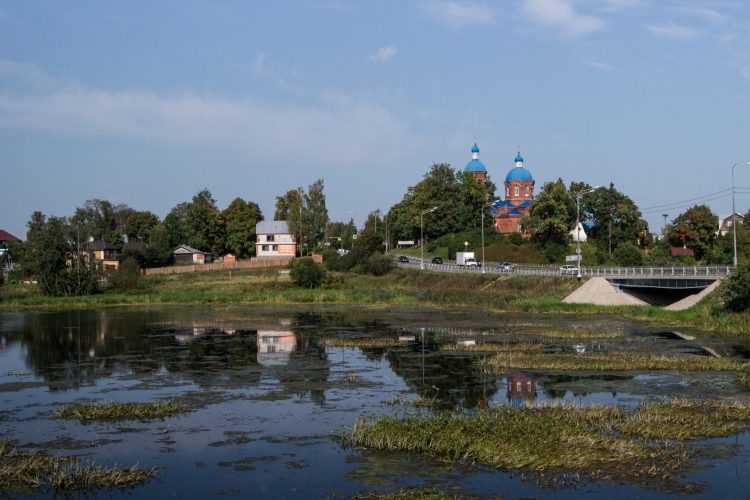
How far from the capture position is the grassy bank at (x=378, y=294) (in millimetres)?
70062

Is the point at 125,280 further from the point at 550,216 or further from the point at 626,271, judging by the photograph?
the point at 550,216

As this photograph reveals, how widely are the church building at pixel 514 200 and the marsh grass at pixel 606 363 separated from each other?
107m

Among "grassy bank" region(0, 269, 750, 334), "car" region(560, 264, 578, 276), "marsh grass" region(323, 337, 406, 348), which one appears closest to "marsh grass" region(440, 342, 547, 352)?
"marsh grass" region(323, 337, 406, 348)

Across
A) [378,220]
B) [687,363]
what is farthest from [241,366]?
[378,220]

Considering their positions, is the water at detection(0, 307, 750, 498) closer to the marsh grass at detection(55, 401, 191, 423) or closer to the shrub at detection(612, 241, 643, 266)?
the marsh grass at detection(55, 401, 191, 423)

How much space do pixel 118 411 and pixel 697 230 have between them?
4519 inches

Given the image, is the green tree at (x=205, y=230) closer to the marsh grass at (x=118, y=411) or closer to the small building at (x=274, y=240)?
the small building at (x=274, y=240)

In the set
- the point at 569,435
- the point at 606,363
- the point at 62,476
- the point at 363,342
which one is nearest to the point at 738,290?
the point at 606,363

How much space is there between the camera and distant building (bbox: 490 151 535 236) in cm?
14612

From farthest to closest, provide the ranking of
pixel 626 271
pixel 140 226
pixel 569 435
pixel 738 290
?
pixel 140 226 < pixel 626 271 < pixel 738 290 < pixel 569 435

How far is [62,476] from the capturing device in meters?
18.0

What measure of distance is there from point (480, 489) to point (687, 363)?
2144 cm

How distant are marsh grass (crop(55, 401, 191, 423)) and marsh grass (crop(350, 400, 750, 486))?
6651mm

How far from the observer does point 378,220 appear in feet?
593
